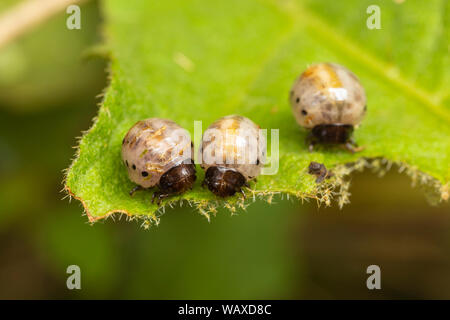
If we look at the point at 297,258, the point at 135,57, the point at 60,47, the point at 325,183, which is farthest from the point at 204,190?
the point at 60,47

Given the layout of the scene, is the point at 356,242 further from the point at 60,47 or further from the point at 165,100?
the point at 60,47

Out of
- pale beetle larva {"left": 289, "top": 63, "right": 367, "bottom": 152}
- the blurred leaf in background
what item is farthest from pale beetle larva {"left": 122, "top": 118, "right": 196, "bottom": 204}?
the blurred leaf in background

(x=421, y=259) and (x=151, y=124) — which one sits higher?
(x=151, y=124)

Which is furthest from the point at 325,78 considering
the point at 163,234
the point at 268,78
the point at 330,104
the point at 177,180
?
the point at 163,234

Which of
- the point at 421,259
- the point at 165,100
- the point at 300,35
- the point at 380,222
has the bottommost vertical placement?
the point at 421,259

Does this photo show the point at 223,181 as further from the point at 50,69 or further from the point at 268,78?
the point at 50,69

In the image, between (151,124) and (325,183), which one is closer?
(325,183)

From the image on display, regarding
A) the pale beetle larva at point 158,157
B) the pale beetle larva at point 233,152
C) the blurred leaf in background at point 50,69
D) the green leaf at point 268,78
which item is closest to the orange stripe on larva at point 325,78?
the green leaf at point 268,78
